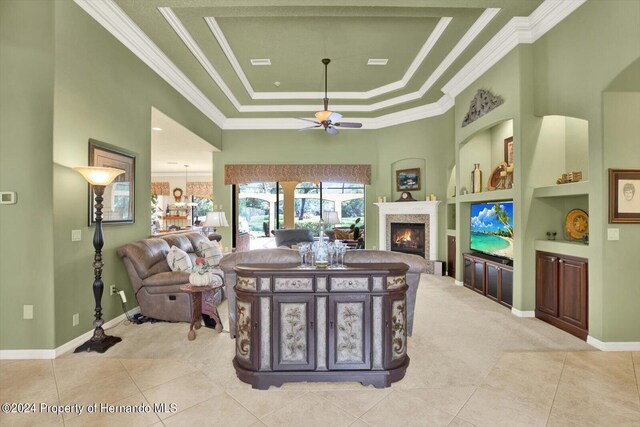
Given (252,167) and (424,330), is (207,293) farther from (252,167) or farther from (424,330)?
(252,167)

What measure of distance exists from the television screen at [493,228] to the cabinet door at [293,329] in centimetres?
352

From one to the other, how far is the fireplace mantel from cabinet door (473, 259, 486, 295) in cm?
158

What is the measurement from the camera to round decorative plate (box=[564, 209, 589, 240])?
11.6 feet

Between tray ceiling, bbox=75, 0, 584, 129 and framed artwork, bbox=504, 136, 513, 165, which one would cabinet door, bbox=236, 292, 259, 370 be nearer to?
tray ceiling, bbox=75, 0, 584, 129

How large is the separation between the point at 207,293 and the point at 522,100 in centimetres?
461

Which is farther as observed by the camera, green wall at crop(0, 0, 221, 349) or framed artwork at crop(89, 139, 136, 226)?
framed artwork at crop(89, 139, 136, 226)

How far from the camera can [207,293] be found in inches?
139

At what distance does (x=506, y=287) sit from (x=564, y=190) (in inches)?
62.2

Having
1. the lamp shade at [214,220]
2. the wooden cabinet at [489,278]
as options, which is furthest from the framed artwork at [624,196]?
the lamp shade at [214,220]

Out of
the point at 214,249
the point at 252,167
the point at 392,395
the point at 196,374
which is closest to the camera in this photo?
the point at 392,395

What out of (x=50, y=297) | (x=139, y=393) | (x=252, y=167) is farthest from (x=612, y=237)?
(x=252, y=167)

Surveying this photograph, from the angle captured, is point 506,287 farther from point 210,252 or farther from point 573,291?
point 210,252

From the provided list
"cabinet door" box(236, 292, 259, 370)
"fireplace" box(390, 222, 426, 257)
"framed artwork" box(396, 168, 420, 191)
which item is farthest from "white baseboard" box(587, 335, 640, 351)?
"framed artwork" box(396, 168, 420, 191)

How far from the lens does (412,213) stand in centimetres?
705
